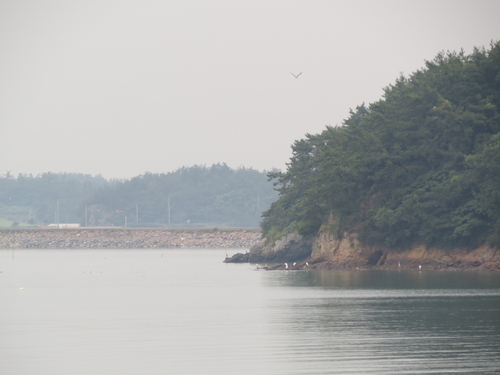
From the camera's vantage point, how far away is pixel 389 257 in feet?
→ 268

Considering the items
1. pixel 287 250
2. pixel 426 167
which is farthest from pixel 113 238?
pixel 426 167

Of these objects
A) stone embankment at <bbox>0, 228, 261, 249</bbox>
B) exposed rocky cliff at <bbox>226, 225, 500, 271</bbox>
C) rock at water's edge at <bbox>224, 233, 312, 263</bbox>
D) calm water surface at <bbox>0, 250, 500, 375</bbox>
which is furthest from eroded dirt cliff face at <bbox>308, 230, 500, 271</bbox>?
stone embankment at <bbox>0, 228, 261, 249</bbox>

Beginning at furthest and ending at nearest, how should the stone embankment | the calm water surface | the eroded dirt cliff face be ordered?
1. the stone embankment
2. the eroded dirt cliff face
3. the calm water surface

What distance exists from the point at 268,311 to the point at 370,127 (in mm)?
50757

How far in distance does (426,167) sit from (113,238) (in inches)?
4977

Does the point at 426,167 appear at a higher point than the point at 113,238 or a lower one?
higher

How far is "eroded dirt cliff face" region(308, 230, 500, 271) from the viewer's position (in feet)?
246

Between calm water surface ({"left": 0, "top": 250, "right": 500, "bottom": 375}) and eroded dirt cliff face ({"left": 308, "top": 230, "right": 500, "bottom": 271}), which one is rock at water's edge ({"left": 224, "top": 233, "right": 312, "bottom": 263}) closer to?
eroded dirt cliff face ({"left": 308, "top": 230, "right": 500, "bottom": 271})

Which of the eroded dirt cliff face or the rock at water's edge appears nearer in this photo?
the eroded dirt cliff face

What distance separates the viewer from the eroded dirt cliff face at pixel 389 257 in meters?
75.0

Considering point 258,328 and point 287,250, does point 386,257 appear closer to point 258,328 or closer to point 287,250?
point 287,250

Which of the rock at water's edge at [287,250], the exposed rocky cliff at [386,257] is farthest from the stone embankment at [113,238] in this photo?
the exposed rocky cliff at [386,257]

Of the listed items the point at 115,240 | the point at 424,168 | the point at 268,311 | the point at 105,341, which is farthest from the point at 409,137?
the point at 115,240

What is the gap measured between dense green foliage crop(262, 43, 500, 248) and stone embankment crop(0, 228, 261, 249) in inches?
3889
